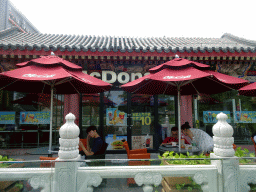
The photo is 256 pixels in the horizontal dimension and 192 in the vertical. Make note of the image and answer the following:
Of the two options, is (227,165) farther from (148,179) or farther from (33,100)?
(33,100)

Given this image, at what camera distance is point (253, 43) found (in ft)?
22.7

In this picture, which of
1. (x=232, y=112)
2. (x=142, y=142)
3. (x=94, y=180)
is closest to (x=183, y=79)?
(x=94, y=180)

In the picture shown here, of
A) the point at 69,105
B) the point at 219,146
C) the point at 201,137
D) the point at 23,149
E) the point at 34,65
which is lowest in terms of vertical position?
the point at 23,149

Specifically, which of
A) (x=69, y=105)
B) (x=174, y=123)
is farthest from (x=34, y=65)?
(x=174, y=123)

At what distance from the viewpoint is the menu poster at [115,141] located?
20.2ft

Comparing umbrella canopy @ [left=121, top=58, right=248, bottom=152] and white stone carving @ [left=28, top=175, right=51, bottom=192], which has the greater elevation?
umbrella canopy @ [left=121, top=58, right=248, bottom=152]

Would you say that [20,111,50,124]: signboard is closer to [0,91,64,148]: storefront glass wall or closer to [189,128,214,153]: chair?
[0,91,64,148]: storefront glass wall

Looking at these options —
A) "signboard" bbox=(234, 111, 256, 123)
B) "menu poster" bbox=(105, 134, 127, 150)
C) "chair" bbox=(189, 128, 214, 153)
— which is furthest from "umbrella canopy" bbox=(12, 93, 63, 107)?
"signboard" bbox=(234, 111, 256, 123)

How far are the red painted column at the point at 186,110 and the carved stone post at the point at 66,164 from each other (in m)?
5.27

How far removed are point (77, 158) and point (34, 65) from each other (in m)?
2.40

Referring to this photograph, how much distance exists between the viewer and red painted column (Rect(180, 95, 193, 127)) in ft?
21.0

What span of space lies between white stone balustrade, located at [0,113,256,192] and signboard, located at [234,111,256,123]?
5179mm

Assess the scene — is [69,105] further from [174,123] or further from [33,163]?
[33,163]

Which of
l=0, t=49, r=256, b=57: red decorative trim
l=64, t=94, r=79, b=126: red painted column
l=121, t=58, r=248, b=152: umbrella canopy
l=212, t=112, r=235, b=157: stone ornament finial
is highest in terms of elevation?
l=0, t=49, r=256, b=57: red decorative trim
